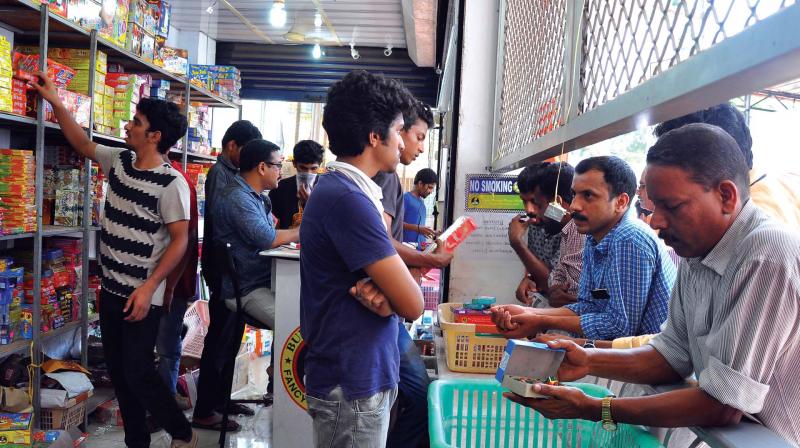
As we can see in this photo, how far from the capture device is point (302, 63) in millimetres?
8750

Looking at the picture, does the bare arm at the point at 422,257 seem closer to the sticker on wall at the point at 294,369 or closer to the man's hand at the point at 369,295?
the sticker on wall at the point at 294,369

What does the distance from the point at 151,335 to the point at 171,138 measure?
1.01 m

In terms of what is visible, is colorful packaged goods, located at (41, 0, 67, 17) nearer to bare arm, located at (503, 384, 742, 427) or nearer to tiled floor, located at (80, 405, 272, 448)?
tiled floor, located at (80, 405, 272, 448)

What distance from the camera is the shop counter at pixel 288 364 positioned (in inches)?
129

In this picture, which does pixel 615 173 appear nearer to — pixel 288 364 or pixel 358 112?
pixel 358 112

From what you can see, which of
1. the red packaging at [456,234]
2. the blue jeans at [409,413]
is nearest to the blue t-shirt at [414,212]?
the red packaging at [456,234]

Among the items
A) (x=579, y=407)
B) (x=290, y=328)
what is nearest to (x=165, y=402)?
(x=290, y=328)

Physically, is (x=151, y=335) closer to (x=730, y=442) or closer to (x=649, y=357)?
(x=649, y=357)

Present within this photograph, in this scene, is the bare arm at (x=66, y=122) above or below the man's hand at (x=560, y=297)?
above

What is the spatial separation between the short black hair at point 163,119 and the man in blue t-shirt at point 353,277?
5.37ft

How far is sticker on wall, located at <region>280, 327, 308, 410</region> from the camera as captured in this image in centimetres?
328

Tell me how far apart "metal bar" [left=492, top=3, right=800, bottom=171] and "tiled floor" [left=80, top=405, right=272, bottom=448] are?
3.08m

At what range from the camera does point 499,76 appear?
3543mm

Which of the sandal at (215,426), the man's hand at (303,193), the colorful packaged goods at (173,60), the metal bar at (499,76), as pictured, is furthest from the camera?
the colorful packaged goods at (173,60)
